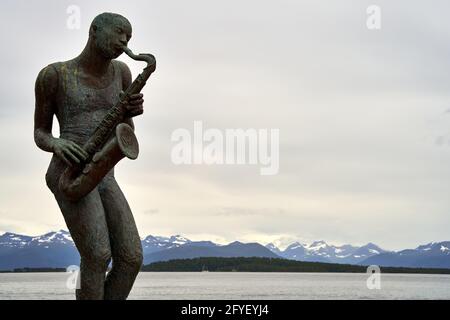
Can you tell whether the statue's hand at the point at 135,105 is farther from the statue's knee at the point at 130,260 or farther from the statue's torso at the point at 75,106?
the statue's knee at the point at 130,260

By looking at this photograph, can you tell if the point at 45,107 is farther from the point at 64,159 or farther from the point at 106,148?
the point at 106,148

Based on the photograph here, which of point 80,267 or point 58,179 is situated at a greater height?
point 58,179

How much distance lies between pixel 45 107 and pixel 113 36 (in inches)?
49.0

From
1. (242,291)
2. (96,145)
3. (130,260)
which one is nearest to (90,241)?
(130,260)

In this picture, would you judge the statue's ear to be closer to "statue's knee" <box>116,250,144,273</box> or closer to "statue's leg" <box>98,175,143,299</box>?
"statue's leg" <box>98,175,143,299</box>

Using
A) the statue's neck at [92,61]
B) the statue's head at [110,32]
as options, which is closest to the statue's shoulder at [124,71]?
the statue's neck at [92,61]

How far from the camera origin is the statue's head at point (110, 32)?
10578 millimetres

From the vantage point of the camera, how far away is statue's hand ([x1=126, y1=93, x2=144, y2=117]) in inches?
415

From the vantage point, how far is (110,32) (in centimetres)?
1058
